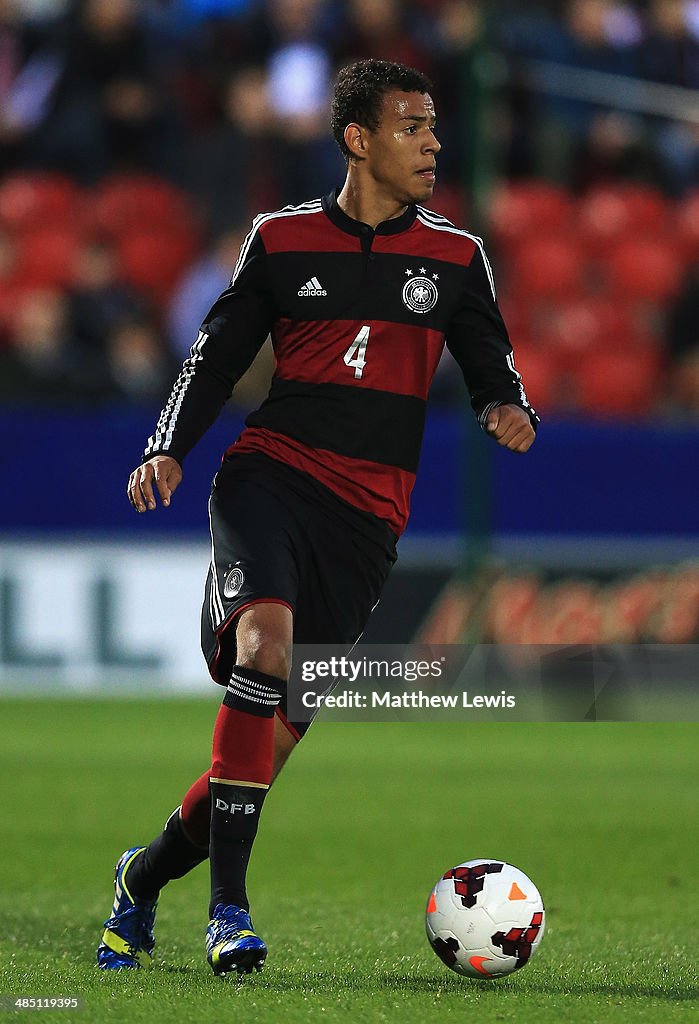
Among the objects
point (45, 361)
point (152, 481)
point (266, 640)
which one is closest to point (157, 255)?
point (45, 361)

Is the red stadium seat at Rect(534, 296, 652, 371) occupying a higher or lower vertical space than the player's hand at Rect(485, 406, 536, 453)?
higher

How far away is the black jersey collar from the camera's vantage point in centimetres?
439

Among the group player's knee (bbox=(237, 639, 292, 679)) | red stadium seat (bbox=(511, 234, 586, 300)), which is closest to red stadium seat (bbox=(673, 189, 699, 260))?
red stadium seat (bbox=(511, 234, 586, 300))

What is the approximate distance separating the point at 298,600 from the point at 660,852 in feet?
8.58

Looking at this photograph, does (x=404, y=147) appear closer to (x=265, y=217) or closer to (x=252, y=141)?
(x=265, y=217)

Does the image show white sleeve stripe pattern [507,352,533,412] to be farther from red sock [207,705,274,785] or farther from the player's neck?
red sock [207,705,274,785]

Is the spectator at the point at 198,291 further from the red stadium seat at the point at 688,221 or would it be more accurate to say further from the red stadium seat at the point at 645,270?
the red stadium seat at the point at 688,221

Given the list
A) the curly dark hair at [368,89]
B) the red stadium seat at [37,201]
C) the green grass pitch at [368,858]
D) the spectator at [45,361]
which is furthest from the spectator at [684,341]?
the curly dark hair at [368,89]

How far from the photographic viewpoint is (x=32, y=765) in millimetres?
8477

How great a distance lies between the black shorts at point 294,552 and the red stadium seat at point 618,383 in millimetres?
7739

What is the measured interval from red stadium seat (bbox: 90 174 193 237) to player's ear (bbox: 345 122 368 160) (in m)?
8.41

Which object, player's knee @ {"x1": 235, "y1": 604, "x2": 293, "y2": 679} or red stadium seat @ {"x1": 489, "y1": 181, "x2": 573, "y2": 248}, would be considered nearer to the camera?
player's knee @ {"x1": 235, "y1": 604, "x2": 293, "y2": 679}

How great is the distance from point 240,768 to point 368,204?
1448 mm

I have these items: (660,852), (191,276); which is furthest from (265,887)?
(191,276)
